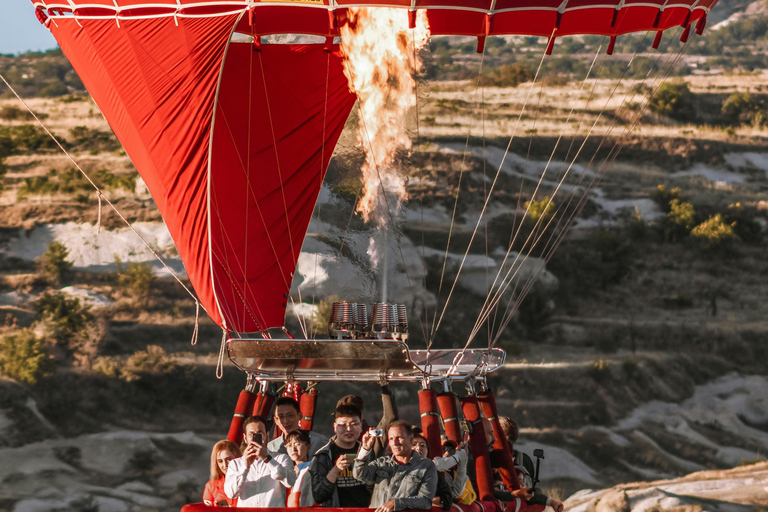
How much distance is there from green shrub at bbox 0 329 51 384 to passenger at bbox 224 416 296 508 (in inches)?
907

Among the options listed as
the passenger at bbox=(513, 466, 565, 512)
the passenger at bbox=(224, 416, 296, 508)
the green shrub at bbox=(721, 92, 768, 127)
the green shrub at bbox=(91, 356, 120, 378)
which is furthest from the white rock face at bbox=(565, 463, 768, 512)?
the green shrub at bbox=(721, 92, 768, 127)

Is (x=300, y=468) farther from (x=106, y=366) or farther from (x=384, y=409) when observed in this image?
(x=106, y=366)

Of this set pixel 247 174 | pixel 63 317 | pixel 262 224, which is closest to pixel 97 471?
pixel 63 317

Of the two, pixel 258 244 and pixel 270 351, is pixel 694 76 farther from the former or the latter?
pixel 270 351

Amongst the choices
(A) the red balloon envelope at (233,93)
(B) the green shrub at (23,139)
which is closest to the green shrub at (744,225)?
(B) the green shrub at (23,139)

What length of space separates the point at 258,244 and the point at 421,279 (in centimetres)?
2042

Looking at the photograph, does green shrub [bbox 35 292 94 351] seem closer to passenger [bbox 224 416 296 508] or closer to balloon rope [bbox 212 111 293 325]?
balloon rope [bbox 212 111 293 325]

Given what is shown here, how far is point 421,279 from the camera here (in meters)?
30.5

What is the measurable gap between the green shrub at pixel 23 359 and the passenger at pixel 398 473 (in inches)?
935

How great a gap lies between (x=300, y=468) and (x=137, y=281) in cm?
2487

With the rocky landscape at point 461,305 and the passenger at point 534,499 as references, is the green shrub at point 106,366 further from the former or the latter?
the passenger at point 534,499

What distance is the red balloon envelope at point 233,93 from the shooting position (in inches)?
323

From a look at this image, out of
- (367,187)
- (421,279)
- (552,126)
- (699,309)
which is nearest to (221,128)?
(367,187)

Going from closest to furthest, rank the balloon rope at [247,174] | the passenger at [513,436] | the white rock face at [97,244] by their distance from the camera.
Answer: the passenger at [513,436], the balloon rope at [247,174], the white rock face at [97,244]
